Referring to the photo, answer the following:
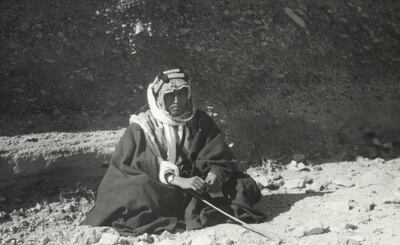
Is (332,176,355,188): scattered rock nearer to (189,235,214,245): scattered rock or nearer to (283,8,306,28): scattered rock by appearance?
(189,235,214,245): scattered rock

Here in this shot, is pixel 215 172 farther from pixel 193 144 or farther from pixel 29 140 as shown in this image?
pixel 29 140

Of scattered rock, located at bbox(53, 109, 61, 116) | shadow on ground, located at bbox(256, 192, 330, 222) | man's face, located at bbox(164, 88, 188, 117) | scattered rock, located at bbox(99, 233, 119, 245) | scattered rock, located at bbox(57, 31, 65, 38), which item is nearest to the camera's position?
scattered rock, located at bbox(99, 233, 119, 245)

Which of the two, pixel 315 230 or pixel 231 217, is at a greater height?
pixel 231 217

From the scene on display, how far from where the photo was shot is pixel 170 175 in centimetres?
408

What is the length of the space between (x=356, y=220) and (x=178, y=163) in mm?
1351

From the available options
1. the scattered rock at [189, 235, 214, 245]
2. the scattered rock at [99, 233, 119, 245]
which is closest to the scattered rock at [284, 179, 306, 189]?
the scattered rock at [189, 235, 214, 245]

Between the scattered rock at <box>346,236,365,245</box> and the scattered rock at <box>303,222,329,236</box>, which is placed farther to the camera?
the scattered rock at <box>303,222,329,236</box>

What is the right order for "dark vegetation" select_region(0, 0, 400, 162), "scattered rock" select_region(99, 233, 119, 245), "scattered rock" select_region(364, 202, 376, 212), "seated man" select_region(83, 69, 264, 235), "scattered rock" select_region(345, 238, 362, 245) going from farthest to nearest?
"dark vegetation" select_region(0, 0, 400, 162)
"scattered rock" select_region(364, 202, 376, 212)
"seated man" select_region(83, 69, 264, 235)
"scattered rock" select_region(99, 233, 119, 245)
"scattered rock" select_region(345, 238, 362, 245)

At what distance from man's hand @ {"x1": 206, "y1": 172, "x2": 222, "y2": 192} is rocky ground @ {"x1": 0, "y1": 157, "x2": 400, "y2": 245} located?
10.7 inches

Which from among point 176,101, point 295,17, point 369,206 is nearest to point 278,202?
point 369,206

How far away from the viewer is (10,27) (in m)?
6.09

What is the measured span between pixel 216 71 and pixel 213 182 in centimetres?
250

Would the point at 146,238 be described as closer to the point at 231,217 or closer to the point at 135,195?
the point at 135,195

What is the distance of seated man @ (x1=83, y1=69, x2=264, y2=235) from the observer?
400cm
